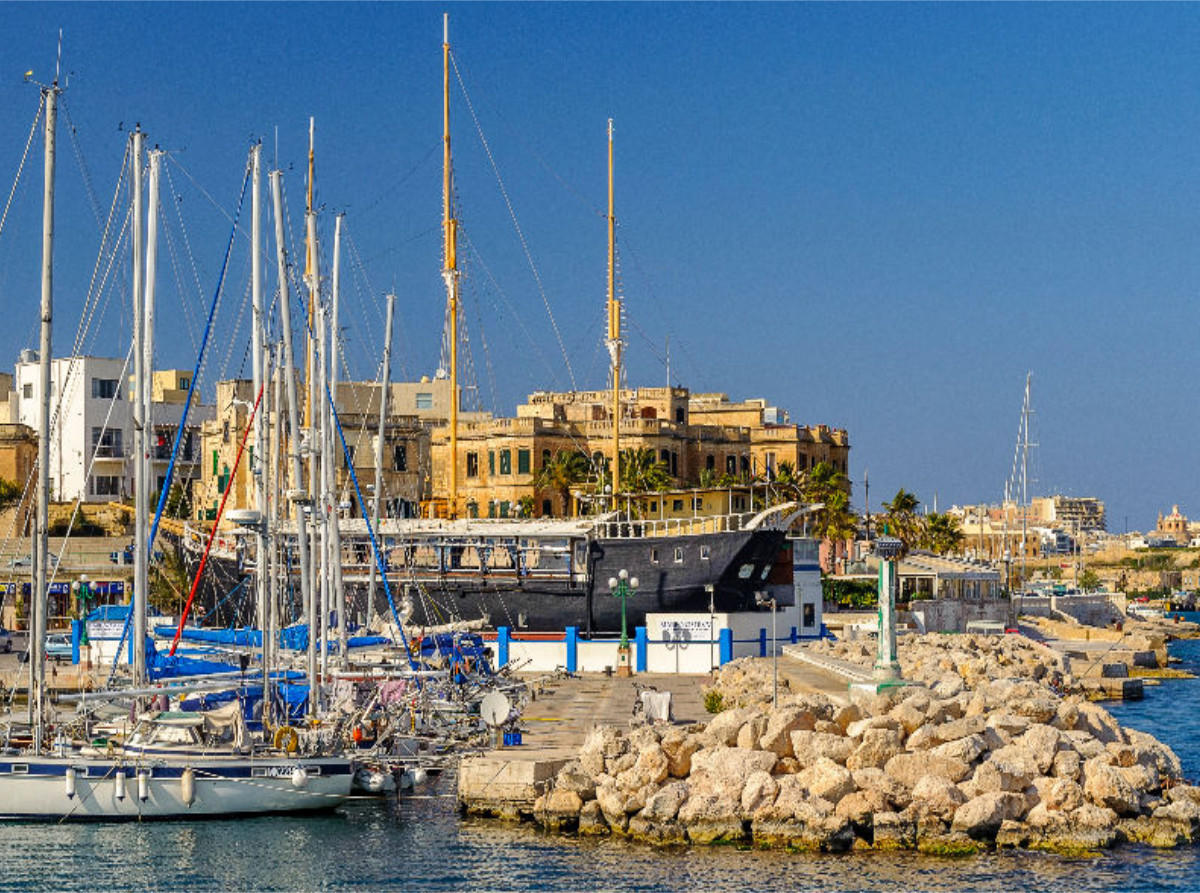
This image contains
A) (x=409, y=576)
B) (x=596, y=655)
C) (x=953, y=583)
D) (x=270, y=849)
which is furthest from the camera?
(x=953, y=583)

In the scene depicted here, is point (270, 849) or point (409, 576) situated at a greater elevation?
point (409, 576)

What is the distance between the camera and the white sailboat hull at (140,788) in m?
29.7

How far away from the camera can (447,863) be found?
2691cm

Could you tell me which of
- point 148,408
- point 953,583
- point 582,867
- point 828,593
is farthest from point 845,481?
point 582,867

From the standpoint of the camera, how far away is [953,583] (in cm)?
8375

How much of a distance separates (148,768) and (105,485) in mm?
61153

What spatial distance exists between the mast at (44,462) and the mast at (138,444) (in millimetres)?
1786

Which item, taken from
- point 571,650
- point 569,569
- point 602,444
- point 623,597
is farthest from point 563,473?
point 571,650

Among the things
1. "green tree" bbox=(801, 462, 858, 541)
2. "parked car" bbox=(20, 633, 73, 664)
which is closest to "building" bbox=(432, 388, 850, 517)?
"green tree" bbox=(801, 462, 858, 541)

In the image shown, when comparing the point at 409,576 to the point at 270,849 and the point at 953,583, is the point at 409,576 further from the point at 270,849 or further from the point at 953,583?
the point at 953,583

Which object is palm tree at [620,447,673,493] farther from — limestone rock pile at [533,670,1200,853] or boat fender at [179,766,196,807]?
boat fender at [179,766,196,807]

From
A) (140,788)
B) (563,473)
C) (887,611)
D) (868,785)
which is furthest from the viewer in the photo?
(563,473)

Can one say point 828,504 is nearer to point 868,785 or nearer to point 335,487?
point 335,487

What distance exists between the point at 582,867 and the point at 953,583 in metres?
59.7
